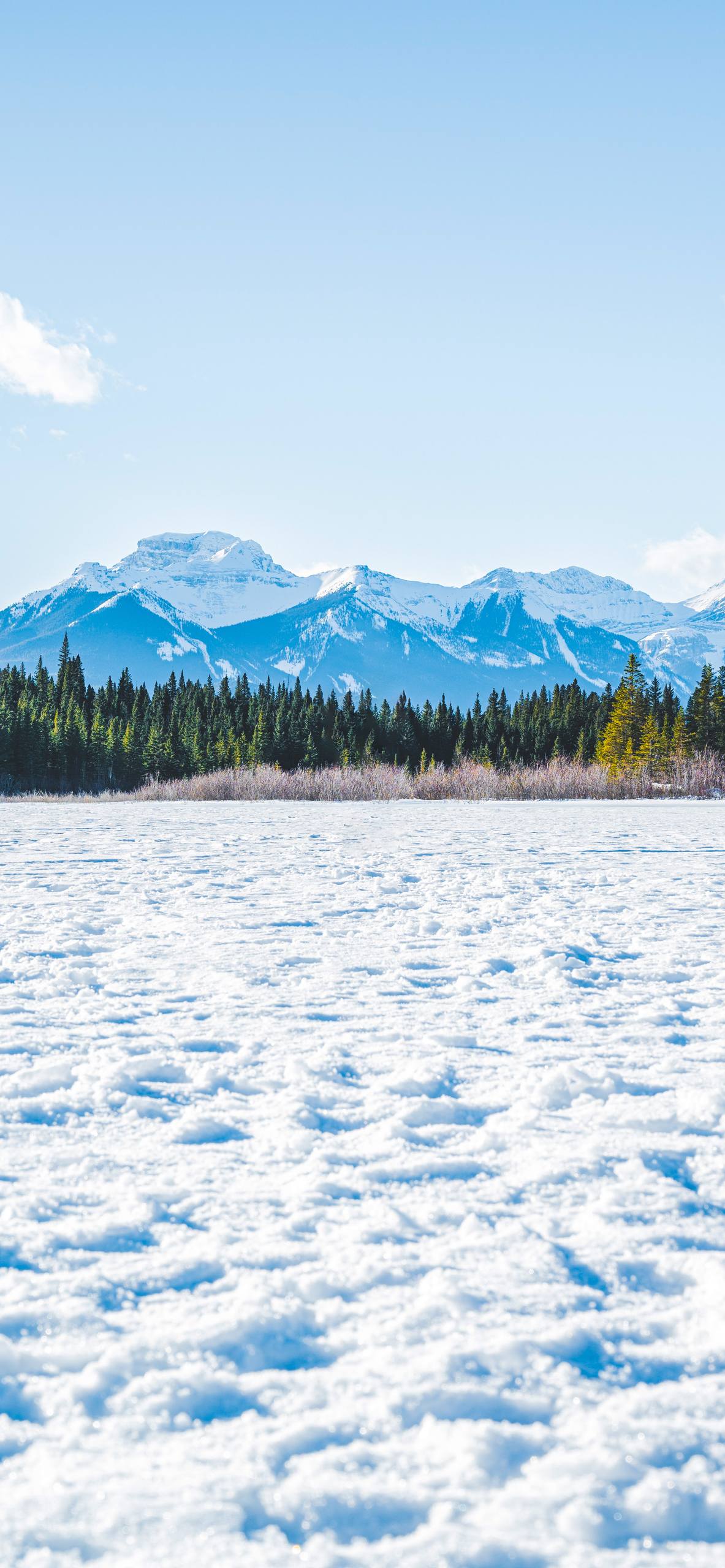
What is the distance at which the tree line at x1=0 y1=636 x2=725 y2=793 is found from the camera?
5378 cm

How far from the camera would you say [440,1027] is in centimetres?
421

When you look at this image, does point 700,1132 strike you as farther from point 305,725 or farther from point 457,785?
point 305,725

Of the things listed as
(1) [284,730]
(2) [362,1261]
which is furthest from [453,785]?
(1) [284,730]

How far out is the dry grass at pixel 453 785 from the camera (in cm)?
2645

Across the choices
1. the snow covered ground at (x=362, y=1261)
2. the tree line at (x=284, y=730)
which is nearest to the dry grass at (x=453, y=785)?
the tree line at (x=284, y=730)

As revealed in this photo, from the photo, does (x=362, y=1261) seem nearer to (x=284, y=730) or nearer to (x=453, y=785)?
(x=453, y=785)

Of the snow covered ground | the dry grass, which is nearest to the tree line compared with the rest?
the dry grass

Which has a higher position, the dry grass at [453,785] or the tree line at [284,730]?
the tree line at [284,730]

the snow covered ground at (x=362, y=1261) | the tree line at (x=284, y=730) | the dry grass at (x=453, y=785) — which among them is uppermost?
the tree line at (x=284, y=730)

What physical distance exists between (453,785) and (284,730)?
1542 inches

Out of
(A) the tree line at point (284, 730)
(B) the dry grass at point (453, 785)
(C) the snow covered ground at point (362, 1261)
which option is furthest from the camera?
(A) the tree line at point (284, 730)

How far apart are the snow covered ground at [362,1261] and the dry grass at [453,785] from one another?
2079cm

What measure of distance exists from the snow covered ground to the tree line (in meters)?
45.9

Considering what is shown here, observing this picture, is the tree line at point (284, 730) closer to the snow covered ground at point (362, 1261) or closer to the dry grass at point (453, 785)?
the dry grass at point (453, 785)
